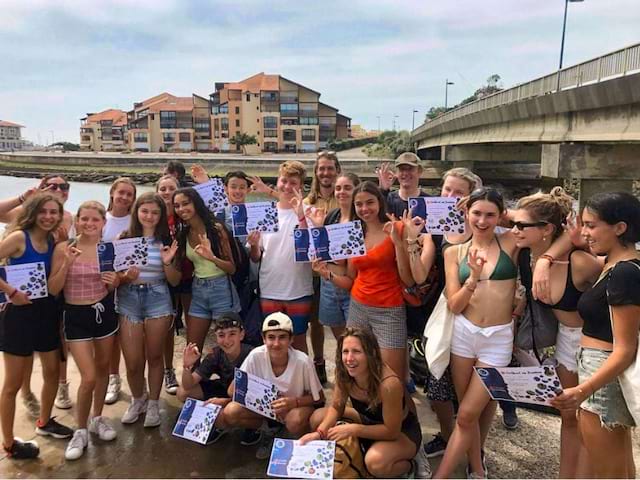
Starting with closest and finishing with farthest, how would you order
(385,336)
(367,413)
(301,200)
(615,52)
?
(367,413), (385,336), (301,200), (615,52)

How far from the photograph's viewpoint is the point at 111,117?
98875mm

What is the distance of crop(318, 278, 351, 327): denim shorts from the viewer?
4.35m

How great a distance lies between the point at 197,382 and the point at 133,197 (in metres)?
2.00

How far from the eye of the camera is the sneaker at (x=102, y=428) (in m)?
3.85

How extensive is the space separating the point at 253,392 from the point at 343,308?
4.17ft

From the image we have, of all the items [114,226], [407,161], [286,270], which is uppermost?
[407,161]

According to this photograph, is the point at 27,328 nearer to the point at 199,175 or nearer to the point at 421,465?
the point at 199,175

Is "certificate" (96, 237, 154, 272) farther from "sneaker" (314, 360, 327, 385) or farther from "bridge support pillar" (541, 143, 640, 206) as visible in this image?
"bridge support pillar" (541, 143, 640, 206)

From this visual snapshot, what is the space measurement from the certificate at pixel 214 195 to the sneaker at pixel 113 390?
1954 millimetres

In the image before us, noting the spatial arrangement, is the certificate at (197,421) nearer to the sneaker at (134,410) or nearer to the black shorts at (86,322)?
the sneaker at (134,410)

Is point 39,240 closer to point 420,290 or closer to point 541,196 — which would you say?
point 420,290

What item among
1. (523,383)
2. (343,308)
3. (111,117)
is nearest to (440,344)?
(523,383)

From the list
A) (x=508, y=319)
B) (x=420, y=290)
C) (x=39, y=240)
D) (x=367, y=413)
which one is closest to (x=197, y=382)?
(x=367, y=413)

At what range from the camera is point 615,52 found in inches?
430
